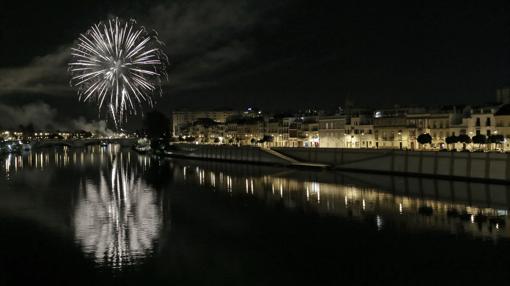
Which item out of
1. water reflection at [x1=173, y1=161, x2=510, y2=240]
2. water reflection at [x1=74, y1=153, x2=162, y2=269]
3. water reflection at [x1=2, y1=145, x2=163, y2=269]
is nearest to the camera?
water reflection at [x1=74, y1=153, x2=162, y2=269]

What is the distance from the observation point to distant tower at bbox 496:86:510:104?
77.7 meters

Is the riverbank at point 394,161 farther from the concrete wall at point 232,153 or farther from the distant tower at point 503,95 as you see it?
the distant tower at point 503,95

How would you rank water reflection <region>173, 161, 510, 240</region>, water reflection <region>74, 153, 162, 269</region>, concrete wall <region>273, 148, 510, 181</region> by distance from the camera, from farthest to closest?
concrete wall <region>273, 148, 510, 181</region>, water reflection <region>173, 161, 510, 240</region>, water reflection <region>74, 153, 162, 269</region>

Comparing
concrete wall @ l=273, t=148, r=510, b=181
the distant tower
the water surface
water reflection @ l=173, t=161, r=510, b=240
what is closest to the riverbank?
concrete wall @ l=273, t=148, r=510, b=181

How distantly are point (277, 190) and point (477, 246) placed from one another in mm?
25225

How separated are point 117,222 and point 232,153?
65570mm

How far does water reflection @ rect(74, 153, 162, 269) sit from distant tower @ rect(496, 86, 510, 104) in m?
51.1

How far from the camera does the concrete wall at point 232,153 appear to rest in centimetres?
8656

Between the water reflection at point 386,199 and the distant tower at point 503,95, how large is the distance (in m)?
28.5

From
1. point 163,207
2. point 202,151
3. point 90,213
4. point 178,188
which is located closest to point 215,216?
point 163,207

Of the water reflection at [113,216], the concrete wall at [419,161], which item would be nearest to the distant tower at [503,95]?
the concrete wall at [419,161]

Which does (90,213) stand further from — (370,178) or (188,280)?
(370,178)

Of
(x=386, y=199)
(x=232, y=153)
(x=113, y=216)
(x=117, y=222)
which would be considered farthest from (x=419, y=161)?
(x=232, y=153)

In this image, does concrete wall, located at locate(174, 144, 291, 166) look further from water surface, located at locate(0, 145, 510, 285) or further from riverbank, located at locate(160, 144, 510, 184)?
water surface, located at locate(0, 145, 510, 285)
